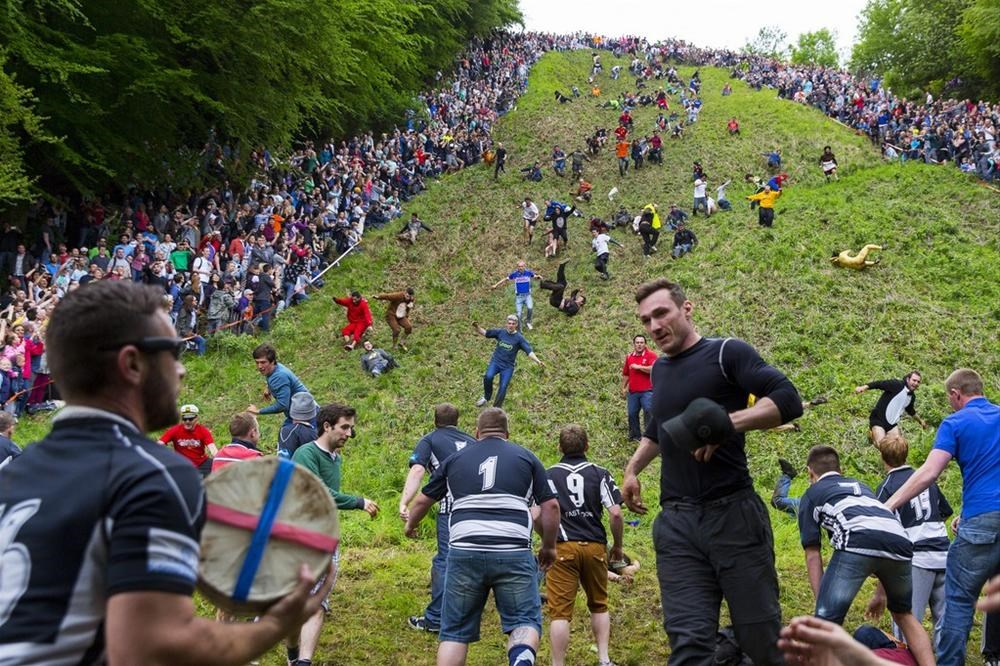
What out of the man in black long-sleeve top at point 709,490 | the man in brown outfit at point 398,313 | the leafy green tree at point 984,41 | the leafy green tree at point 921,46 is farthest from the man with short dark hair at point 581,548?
the leafy green tree at point 921,46

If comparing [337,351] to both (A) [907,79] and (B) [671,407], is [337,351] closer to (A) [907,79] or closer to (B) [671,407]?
(B) [671,407]

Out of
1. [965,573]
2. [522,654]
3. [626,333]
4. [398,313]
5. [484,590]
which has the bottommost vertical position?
[522,654]

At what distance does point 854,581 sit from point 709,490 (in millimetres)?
1973

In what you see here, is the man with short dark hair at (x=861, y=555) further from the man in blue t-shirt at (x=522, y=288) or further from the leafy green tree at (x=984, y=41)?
the leafy green tree at (x=984, y=41)

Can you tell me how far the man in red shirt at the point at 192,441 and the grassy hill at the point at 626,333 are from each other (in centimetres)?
188

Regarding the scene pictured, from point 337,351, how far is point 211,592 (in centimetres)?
1673

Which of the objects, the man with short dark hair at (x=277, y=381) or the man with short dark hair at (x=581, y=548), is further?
the man with short dark hair at (x=277, y=381)

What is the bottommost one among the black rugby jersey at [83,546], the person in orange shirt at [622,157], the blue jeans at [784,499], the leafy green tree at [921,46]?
the black rugby jersey at [83,546]

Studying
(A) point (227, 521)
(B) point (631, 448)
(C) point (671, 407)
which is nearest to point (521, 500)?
(C) point (671, 407)

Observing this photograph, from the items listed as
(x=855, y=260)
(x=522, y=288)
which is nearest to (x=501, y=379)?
(x=522, y=288)

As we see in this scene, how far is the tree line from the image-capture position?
18.1m

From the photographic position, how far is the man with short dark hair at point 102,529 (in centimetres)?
190

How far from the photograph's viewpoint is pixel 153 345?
7.21ft

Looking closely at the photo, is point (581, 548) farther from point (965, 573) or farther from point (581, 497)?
point (965, 573)
